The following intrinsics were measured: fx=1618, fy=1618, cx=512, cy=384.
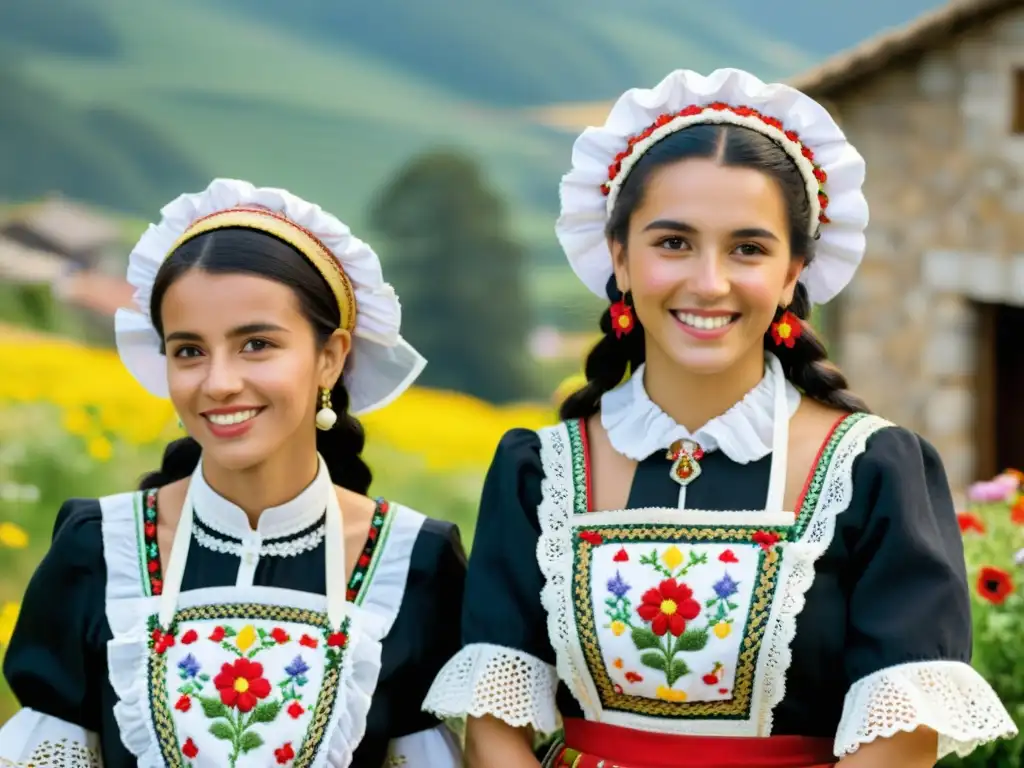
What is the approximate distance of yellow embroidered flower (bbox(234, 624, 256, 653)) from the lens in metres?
2.96

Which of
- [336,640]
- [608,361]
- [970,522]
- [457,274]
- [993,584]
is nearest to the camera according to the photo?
[336,640]

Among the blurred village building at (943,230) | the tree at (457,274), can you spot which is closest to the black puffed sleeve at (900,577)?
the blurred village building at (943,230)

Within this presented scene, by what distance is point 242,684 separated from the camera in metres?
2.93

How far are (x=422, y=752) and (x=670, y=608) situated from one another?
1.98 feet

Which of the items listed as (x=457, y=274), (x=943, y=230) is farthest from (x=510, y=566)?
(x=457, y=274)

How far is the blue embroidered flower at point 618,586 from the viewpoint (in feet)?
9.25

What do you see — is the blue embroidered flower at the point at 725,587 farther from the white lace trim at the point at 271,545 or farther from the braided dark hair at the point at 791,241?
the white lace trim at the point at 271,545

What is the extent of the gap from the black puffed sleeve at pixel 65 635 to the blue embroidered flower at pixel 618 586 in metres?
0.97

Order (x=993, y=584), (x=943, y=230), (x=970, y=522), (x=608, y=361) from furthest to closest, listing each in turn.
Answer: (x=943, y=230), (x=970, y=522), (x=993, y=584), (x=608, y=361)

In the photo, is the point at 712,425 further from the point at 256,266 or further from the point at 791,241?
the point at 256,266

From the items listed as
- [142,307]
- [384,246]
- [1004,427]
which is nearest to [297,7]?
[384,246]

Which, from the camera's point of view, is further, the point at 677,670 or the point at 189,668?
the point at 189,668

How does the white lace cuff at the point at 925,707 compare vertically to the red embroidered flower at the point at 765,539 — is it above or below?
below

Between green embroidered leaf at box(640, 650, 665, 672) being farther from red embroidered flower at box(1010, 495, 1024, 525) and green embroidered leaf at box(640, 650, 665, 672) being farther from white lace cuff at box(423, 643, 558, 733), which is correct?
red embroidered flower at box(1010, 495, 1024, 525)
